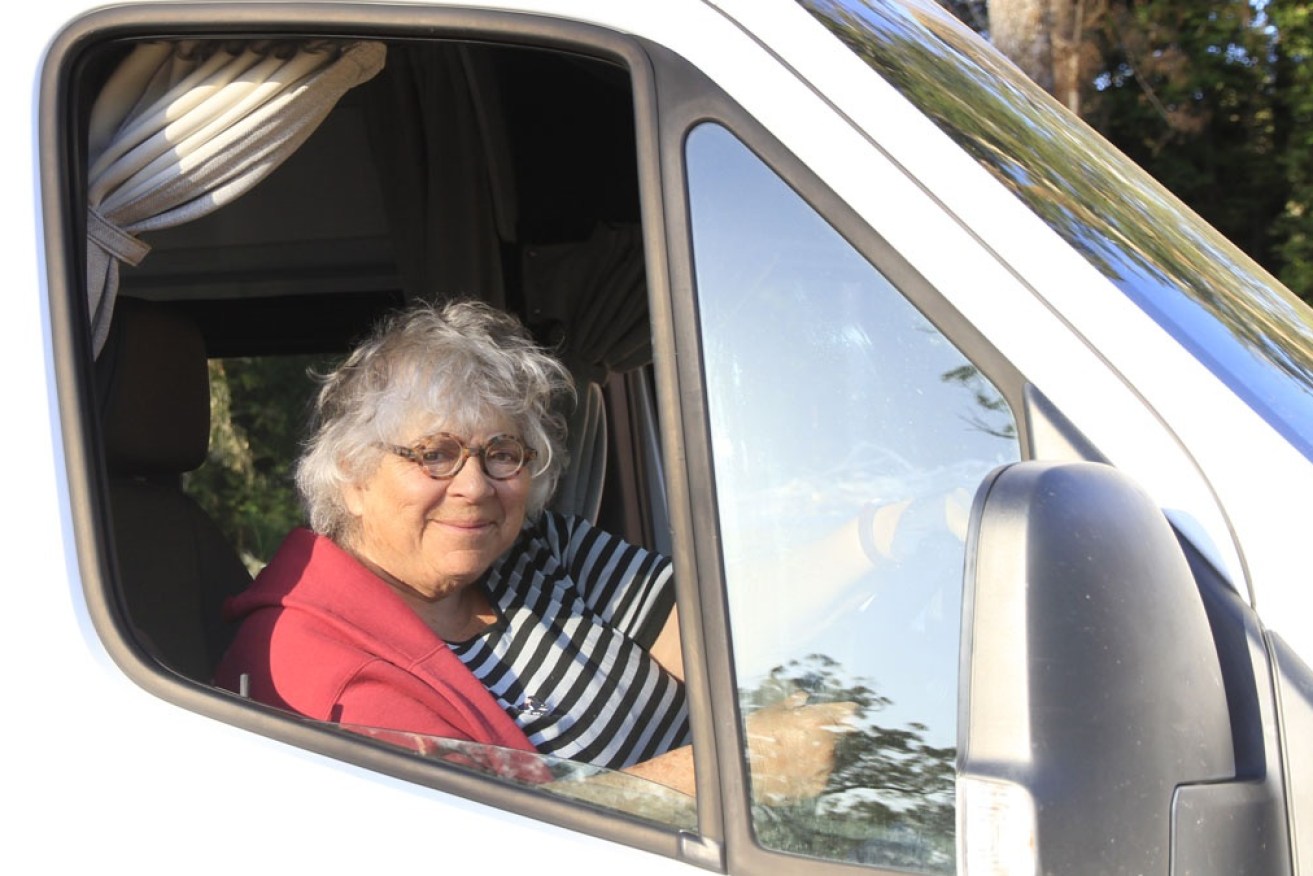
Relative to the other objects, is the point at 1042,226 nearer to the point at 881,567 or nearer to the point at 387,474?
the point at 881,567

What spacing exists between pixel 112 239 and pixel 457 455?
727mm

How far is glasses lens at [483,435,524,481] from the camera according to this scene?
90.1 inches

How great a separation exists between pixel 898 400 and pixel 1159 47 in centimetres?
1173

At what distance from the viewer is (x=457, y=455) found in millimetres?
2260

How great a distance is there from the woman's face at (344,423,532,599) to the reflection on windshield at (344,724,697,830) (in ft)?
2.56

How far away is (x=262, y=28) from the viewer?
4.85ft

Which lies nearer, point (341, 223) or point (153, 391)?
point (153, 391)

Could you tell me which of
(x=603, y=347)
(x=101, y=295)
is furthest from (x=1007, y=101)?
(x=603, y=347)

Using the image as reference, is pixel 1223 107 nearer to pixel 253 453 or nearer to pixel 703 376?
pixel 253 453

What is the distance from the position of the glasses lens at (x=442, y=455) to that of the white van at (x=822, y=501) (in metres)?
0.69

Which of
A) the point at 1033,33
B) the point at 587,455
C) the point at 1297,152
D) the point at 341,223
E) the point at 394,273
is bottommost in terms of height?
the point at 587,455

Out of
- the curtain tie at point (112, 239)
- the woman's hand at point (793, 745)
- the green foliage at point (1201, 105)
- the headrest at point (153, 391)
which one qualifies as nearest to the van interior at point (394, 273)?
the headrest at point (153, 391)

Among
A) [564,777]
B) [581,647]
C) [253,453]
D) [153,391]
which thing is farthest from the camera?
[253,453]

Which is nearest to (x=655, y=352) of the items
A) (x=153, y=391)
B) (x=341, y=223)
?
(x=153, y=391)
